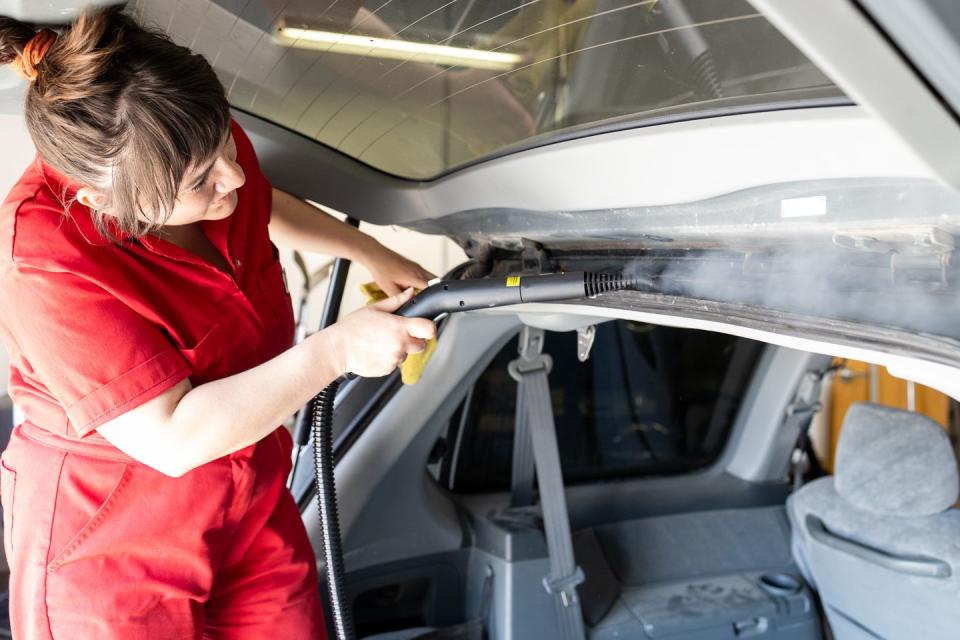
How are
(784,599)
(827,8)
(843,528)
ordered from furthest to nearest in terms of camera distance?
1. (784,599)
2. (843,528)
3. (827,8)

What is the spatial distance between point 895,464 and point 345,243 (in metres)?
1.13

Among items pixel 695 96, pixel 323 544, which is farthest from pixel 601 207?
pixel 323 544

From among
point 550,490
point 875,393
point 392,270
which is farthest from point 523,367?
point 875,393

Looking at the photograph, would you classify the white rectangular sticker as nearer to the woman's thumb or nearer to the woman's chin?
the woman's thumb

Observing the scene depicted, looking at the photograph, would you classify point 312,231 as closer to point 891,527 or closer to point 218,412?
point 218,412

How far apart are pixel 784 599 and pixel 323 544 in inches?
43.3

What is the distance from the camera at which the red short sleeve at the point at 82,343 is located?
3.06 ft

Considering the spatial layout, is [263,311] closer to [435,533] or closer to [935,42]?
[435,533]

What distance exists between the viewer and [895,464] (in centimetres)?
161

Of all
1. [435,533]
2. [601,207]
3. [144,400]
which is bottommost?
[435,533]

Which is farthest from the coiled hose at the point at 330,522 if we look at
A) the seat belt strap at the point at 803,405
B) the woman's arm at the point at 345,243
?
the seat belt strap at the point at 803,405

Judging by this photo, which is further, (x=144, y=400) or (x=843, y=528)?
(x=843, y=528)

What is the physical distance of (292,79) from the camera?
1.08 m

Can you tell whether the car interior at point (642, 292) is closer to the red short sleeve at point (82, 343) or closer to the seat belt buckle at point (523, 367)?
the seat belt buckle at point (523, 367)
